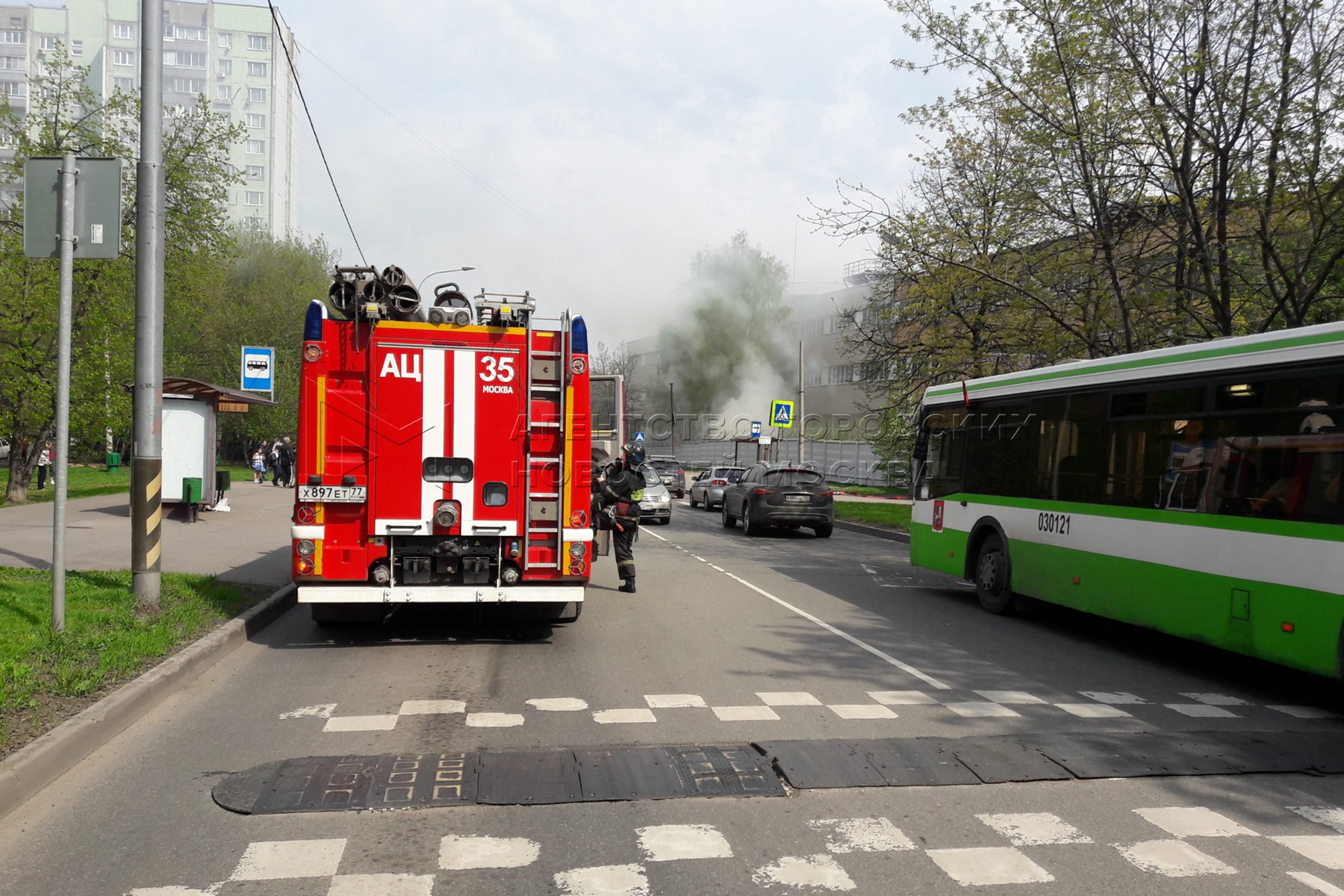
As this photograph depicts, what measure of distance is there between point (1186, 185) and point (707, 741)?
12359mm

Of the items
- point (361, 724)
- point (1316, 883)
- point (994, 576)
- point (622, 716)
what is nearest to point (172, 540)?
point (361, 724)

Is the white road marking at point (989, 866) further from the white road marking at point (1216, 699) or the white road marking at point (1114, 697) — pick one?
the white road marking at point (1216, 699)

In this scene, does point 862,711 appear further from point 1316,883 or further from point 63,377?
point 63,377

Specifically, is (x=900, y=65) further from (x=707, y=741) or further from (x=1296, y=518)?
(x=707, y=741)

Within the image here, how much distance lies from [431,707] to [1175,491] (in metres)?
6.15

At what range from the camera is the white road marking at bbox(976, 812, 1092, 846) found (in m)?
4.39

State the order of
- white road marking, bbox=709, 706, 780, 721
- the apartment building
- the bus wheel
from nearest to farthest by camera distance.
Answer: white road marking, bbox=709, 706, 780, 721, the bus wheel, the apartment building

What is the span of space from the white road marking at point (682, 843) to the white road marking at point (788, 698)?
239 centimetres

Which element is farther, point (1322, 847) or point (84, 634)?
point (84, 634)

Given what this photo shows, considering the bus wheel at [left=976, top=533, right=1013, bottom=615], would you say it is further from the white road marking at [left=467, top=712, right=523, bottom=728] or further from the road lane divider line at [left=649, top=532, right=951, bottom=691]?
the white road marking at [left=467, top=712, right=523, bottom=728]

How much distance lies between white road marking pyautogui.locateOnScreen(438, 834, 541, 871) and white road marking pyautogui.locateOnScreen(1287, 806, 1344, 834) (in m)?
3.61

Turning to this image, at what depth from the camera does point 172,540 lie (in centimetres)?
1568

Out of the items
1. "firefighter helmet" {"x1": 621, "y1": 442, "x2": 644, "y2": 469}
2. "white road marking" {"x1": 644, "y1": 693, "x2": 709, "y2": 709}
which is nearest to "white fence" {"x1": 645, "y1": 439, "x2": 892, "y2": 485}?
"firefighter helmet" {"x1": 621, "y1": 442, "x2": 644, "y2": 469}

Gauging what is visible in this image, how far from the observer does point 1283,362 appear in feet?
23.9
